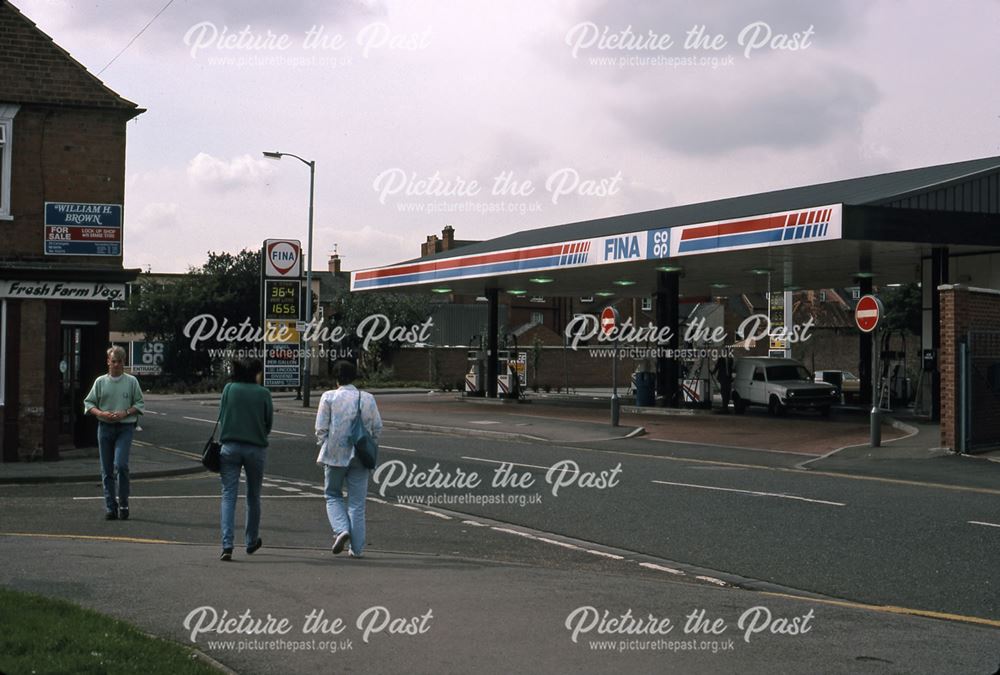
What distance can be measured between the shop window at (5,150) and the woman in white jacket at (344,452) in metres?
12.7

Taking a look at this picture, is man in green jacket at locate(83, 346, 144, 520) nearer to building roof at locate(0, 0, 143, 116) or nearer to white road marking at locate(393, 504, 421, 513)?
white road marking at locate(393, 504, 421, 513)

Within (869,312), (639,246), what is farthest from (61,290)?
(639,246)

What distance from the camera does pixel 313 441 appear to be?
25.5 meters

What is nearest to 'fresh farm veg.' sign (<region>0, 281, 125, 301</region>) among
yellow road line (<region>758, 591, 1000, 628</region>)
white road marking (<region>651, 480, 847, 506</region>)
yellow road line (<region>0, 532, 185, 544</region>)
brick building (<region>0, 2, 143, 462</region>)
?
brick building (<region>0, 2, 143, 462</region>)

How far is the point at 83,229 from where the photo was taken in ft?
68.1

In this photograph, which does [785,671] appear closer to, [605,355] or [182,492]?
[182,492]

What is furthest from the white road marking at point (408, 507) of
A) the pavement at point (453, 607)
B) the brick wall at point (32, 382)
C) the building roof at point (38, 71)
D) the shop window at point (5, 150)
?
the building roof at point (38, 71)

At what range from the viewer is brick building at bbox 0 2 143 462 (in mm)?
19766

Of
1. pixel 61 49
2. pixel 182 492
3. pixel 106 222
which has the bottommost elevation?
pixel 182 492

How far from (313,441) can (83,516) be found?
12.3 metres

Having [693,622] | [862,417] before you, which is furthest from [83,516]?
[862,417]

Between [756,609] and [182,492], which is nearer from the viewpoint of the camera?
[756,609]

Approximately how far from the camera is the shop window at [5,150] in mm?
20188

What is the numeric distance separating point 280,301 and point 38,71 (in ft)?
49.5
